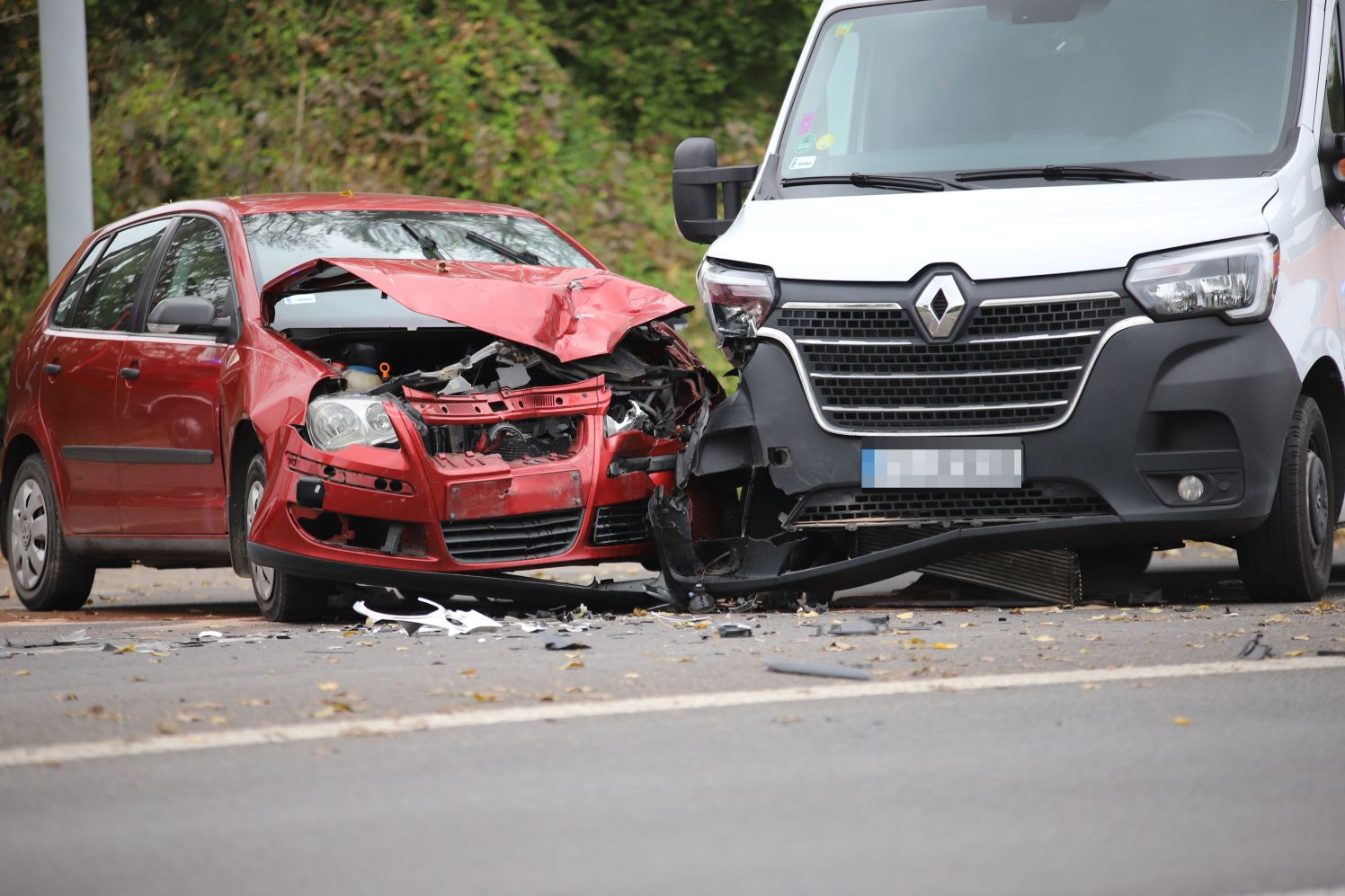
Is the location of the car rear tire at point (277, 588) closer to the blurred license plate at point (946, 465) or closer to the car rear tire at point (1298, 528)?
the blurred license plate at point (946, 465)

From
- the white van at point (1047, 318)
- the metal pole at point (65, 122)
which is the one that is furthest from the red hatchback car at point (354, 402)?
the metal pole at point (65, 122)

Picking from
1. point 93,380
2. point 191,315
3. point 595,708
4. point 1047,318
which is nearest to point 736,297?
point 1047,318

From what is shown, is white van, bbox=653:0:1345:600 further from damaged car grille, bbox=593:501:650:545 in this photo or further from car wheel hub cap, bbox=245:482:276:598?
car wheel hub cap, bbox=245:482:276:598

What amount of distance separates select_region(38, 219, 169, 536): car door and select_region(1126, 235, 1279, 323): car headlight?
4.44m

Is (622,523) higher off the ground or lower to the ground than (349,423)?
lower

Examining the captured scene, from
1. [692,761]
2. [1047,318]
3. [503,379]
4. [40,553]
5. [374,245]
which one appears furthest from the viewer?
[40,553]

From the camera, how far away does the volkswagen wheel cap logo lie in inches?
286

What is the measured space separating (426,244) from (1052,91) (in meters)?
2.72

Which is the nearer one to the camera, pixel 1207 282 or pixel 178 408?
pixel 1207 282

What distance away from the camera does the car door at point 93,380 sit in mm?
8984

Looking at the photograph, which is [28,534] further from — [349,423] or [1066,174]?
[1066,174]

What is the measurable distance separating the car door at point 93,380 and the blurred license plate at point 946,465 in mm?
3479

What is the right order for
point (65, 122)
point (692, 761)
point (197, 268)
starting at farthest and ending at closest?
point (65, 122), point (197, 268), point (692, 761)

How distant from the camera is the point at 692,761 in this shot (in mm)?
4645
